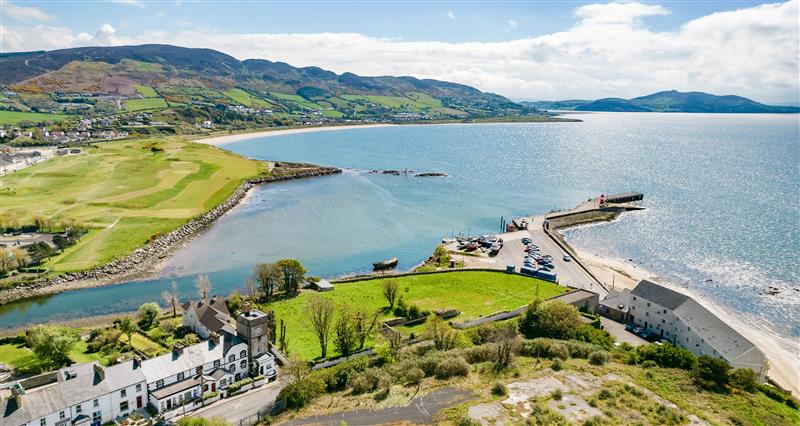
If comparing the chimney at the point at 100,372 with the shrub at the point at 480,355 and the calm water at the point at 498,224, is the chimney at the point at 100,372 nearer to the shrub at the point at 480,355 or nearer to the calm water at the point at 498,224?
the calm water at the point at 498,224

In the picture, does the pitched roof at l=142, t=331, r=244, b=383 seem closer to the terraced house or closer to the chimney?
the terraced house

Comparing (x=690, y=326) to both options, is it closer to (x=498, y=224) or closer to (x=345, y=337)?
(x=345, y=337)

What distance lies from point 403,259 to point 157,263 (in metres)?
35.2

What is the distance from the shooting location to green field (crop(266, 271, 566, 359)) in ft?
172

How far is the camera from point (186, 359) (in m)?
37.9

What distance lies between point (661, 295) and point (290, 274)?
134 ft

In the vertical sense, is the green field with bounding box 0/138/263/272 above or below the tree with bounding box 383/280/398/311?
above

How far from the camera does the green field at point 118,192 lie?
73562 millimetres

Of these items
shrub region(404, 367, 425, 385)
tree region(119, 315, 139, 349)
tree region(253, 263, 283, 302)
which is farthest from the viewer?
tree region(253, 263, 283, 302)

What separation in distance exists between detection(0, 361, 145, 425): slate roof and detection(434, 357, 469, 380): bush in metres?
21.5

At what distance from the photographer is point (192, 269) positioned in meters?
67.8

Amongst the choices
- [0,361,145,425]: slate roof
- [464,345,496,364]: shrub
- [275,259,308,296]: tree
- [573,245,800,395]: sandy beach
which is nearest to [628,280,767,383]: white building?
[573,245,800,395]: sandy beach

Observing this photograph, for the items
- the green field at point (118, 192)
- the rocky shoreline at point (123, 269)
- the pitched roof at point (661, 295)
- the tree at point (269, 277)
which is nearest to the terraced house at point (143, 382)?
the tree at point (269, 277)

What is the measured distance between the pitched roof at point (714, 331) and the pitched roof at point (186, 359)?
41.6 m
